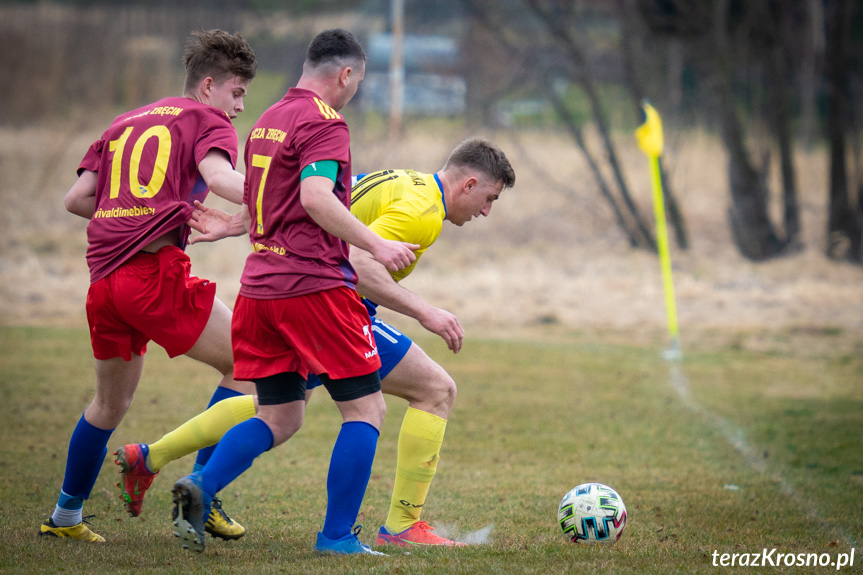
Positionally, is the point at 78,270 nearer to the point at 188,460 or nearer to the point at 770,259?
the point at 188,460

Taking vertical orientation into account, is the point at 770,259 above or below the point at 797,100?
below

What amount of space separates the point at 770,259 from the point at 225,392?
16.4m

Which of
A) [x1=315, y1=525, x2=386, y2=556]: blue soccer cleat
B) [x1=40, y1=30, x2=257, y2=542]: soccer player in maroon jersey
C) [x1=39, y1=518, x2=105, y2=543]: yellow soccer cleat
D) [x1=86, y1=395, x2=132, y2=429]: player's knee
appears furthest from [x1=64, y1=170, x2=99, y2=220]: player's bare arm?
[x1=315, y1=525, x2=386, y2=556]: blue soccer cleat

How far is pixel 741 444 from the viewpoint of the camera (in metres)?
6.79

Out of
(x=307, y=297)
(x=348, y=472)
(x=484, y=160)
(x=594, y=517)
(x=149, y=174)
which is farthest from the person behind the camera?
(x=594, y=517)

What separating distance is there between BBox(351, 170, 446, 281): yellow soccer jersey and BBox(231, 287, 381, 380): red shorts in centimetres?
40

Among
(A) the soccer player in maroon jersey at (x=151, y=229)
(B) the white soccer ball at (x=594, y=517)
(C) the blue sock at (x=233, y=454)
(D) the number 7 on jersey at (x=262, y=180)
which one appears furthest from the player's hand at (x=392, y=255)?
(B) the white soccer ball at (x=594, y=517)

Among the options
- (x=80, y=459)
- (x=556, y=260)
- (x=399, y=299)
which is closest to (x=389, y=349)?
(x=399, y=299)

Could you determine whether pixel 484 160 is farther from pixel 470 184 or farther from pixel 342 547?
pixel 342 547

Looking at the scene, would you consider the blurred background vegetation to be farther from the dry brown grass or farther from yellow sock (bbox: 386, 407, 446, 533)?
yellow sock (bbox: 386, 407, 446, 533)

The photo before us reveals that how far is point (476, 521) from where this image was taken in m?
4.50

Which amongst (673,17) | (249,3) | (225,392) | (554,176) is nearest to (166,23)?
(249,3)

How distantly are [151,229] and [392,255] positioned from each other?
3.78ft

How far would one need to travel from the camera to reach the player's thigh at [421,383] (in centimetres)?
387
